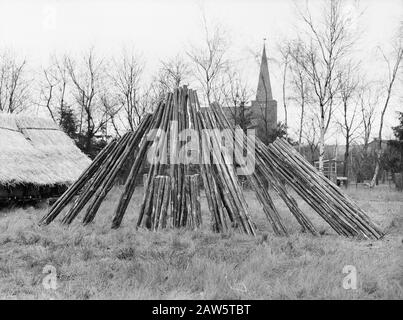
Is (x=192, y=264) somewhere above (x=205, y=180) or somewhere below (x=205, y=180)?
below

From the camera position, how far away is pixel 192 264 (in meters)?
4.35

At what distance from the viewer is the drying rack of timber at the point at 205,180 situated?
6.61 m

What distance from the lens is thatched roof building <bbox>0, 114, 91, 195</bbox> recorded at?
10102 mm

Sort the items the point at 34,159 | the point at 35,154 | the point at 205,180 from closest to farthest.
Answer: the point at 205,180
the point at 34,159
the point at 35,154

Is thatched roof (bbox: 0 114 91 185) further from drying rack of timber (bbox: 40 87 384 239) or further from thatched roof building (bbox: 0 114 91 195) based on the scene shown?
drying rack of timber (bbox: 40 87 384 239)

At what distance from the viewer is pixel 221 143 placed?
7.34 m

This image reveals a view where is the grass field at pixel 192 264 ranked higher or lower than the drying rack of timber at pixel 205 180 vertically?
lower

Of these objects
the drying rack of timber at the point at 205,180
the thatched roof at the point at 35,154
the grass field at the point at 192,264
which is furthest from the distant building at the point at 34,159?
the grass field at the point at 192,264

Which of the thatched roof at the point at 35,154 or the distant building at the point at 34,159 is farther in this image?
the thatched roof at the point at 35,154

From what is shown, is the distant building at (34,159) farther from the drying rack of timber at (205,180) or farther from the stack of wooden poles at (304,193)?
the stack of wooden poles at (304,193)

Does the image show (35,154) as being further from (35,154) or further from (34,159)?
(34,159)

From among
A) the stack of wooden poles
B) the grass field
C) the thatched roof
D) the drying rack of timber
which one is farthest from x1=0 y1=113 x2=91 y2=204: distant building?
the stack of wooden poles

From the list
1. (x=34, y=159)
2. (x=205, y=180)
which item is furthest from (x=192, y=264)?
(x=34, y=159)
